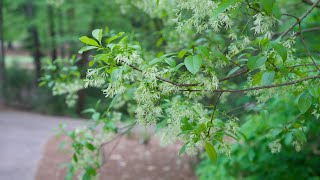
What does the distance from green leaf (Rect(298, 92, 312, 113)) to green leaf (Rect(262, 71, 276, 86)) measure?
198mm

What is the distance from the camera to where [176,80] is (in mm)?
1604

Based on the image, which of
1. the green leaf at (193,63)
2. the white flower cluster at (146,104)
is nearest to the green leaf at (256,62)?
the green leaf at (193,63)

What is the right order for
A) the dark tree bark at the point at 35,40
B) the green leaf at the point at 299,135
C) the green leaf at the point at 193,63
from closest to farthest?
the green leaf at the point at 193,63 → the green leaf at the point at 299,135 → the dark tree bark at the point at 35,40

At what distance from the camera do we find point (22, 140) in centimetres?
941

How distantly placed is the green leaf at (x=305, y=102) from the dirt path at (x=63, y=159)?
15.8 feet

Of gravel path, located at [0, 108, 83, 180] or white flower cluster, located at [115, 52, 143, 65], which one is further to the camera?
gravel path, located at [0, 108, 83, 180]

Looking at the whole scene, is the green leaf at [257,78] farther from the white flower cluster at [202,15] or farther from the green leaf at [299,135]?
the green leaf at [299,135]

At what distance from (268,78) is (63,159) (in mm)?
7257

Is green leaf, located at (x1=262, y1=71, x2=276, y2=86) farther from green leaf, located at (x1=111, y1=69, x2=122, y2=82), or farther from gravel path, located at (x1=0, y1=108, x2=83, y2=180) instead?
gravel path, located at (x1=0, y1=108, x2=83, y2=180)

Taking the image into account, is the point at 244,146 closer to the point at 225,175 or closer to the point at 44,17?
the point at 225,175

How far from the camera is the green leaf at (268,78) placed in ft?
4.89

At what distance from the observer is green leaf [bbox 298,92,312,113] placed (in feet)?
5.16

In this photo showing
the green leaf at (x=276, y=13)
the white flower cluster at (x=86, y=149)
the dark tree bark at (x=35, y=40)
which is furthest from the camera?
the dark tree bark at (x=35, y=40)

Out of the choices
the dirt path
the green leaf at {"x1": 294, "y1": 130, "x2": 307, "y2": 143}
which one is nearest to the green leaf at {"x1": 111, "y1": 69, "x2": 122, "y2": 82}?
the green leaf at {"x1": 294, "y1": 130, "x2": 307, "y2": 143}
